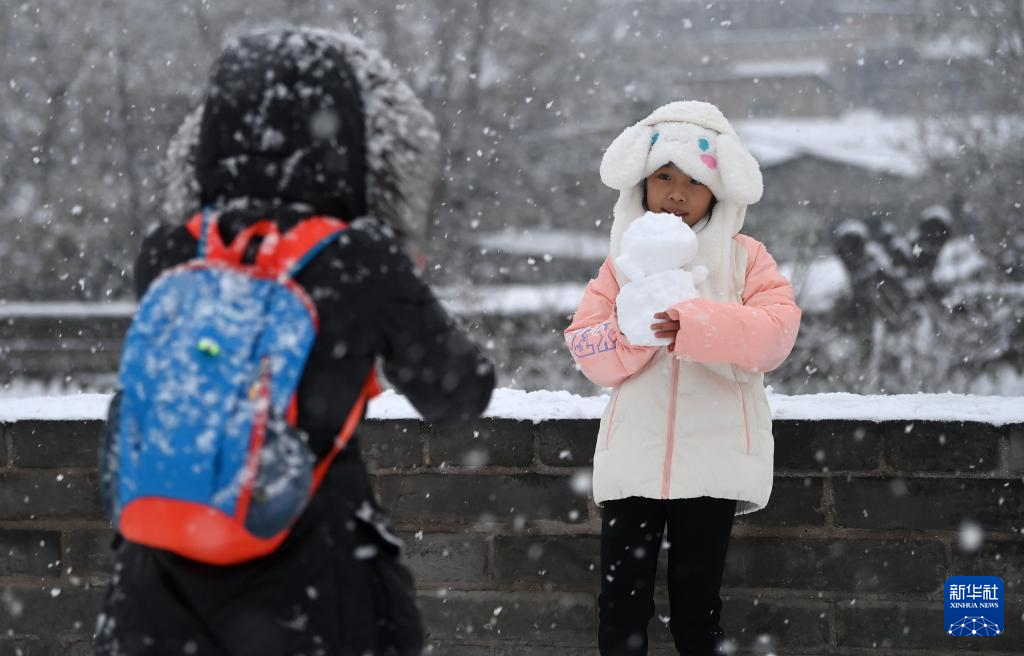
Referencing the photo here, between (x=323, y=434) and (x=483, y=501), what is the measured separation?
1.71 m

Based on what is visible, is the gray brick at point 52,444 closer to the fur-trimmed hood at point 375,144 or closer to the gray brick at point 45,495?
the gray brick at point 45,495

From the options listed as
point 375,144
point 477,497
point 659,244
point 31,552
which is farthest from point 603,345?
point 31,552

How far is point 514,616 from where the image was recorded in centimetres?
354

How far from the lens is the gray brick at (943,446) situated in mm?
3361

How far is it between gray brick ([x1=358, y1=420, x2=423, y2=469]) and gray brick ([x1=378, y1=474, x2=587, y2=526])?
6 cm

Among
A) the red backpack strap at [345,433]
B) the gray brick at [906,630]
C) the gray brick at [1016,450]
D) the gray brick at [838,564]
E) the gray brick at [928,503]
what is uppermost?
the red backpack strap at [345,433]

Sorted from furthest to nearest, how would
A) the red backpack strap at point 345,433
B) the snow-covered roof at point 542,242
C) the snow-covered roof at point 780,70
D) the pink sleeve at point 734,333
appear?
the snow-covered roof at point 780,70
the snow-covered roof at point 542,242
the pink sleeve at point 734,333
the red backpack strap at point 345,433

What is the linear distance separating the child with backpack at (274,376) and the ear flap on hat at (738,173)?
4.09ft

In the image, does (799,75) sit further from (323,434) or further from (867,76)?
(323,434)

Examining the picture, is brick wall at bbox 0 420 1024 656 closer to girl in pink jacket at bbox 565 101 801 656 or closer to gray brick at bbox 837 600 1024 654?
gray brick at bbox 837 600 1024 654

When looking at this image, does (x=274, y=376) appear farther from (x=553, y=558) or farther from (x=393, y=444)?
(x=553, y=558)

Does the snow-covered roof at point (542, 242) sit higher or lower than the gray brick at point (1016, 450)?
higher

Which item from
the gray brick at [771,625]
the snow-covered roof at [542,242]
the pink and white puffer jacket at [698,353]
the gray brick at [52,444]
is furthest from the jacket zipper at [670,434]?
the snow-covered roof at [542,242]

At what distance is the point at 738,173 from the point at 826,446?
3.31ft
